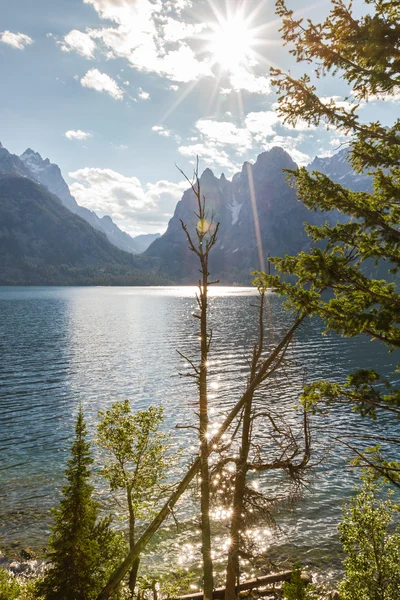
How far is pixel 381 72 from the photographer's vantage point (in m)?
12.1

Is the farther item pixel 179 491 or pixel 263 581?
pixel 263 581

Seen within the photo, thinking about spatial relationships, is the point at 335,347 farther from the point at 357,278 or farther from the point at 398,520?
the point at 357,278

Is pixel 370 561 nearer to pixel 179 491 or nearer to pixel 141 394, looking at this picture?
pixel 179 491

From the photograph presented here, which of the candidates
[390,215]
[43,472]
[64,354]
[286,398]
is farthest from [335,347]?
[390,215]

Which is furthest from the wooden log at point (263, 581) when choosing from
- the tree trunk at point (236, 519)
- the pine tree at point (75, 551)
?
the tree trunk at point (236, 519)

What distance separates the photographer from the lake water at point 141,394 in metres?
25.2

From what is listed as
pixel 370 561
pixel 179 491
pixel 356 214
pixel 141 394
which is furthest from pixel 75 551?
pixel 141 394

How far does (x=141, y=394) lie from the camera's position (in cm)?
5434

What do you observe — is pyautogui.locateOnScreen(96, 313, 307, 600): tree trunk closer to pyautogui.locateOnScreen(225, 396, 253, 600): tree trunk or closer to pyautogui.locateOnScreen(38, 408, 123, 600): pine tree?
pyautogui.locateOnScreen(225, 396, 253, 600): tree trunk

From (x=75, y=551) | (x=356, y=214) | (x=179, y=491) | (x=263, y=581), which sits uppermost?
(x=356, y=214)

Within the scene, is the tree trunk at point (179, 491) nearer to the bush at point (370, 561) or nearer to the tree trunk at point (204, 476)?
the tree trunk at point (204, 476)

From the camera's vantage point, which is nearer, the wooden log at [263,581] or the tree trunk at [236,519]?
the tree trunk at [236,519]

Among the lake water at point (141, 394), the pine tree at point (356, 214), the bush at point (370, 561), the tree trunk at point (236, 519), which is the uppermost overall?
the pine tree at point (356, 214)

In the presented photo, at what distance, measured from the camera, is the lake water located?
2522 cm
